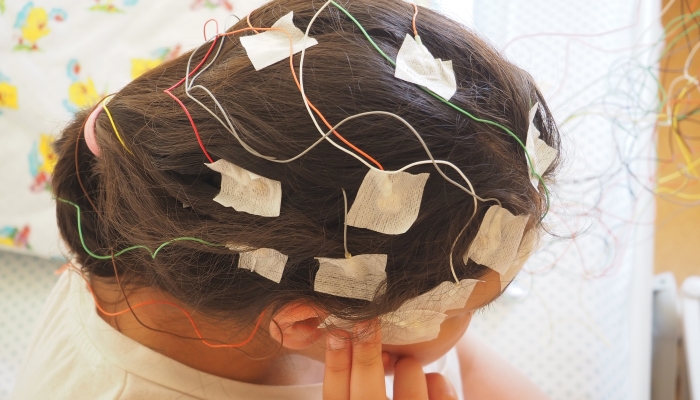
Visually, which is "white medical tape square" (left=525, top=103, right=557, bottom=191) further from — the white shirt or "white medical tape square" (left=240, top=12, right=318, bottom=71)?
the white shirt

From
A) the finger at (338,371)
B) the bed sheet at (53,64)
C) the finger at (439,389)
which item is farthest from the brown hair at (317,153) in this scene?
the bed sheet at (53,64)

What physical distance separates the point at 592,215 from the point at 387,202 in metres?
0.67

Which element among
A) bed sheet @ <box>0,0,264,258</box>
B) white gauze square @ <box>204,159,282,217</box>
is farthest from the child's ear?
bed sheet @ <box>0,0,264,258</box>

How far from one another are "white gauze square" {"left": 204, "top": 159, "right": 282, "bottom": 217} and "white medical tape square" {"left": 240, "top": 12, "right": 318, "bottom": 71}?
9cm

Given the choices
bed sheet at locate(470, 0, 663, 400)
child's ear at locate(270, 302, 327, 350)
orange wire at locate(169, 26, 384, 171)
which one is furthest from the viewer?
bed sheet at locate(470, 0, 663, 400)

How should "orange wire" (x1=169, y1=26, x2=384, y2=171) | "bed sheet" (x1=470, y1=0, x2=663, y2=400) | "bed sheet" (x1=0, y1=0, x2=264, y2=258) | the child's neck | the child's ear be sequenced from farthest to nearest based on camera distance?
"bed sheet" (x1=0, y1=0, x2=264, y2=258) → "bed sheet" (x1=470, y1=0, x2=663, y2=400) → the child's neck → the child's ear → "orange wire" (x1=169, y1=26, x2=384, y2=171)

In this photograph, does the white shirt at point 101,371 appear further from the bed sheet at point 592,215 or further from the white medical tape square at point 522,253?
the bed sheet at point 592,215

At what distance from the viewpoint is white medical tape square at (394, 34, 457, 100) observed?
1.57 ft

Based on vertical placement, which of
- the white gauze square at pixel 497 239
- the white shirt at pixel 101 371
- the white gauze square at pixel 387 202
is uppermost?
the white gauze square at pixel 387 202

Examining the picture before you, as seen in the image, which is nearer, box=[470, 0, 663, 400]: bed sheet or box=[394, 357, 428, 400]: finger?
box=[394, 357, 428, 400]: finger

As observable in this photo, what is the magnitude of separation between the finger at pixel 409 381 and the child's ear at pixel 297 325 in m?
0.14

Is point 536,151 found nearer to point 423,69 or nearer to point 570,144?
point 423,69

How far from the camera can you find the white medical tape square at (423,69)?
0.48 meters

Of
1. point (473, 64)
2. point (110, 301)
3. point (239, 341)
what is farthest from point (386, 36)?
point (110, 301)
